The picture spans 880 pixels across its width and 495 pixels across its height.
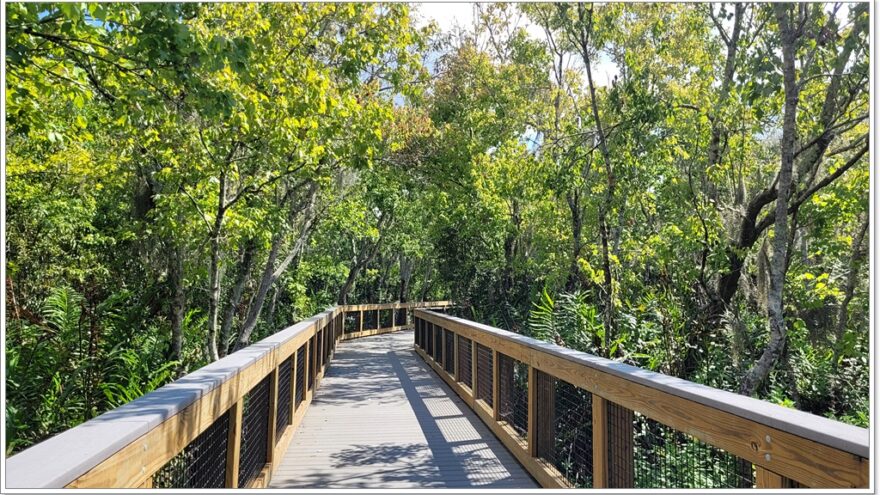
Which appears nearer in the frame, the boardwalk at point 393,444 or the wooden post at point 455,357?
the boardwalk at point 393,444

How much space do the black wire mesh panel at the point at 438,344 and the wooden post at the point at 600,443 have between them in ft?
19.1

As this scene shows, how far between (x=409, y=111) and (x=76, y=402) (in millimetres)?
7958

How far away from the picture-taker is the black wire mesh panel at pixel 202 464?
241 centimetres

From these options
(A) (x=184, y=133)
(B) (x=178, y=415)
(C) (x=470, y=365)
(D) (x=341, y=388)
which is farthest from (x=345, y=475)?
(A) (x=184, y=133)

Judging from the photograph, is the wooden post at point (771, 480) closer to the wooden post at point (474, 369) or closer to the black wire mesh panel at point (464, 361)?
the wooden post at point (474, 369)

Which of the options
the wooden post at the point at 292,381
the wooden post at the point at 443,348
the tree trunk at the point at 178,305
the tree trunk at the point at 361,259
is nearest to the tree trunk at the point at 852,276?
the wooden post at the point at 443,348

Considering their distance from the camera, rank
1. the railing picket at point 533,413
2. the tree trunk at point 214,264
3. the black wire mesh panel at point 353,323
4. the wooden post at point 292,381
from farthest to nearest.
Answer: the black wire mesh panel at point 353,323, the tree trunk at point 214,264, the wooden post at point 292,381, the railing picket at point 533,413

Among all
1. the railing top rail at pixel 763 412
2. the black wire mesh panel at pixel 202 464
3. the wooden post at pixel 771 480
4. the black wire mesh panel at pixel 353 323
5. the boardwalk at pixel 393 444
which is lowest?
the boardwalk at pixel 393 444

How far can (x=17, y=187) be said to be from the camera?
30.9ft

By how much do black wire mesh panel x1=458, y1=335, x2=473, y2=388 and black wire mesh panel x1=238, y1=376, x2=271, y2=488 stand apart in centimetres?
303

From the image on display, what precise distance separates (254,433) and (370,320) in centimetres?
1538

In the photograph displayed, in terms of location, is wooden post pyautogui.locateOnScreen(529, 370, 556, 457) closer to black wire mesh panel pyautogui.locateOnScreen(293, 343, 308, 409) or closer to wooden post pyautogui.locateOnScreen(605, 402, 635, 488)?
wooden post pyautogui.locateOnScreen(605, 402, 635, 488)

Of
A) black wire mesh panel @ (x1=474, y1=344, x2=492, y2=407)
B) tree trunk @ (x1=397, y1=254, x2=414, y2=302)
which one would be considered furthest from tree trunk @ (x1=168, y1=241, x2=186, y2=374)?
tree trunk @ (x1=397, y1=254, x2=414, y2=302)

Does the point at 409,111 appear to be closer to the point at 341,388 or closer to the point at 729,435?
the point at 341,388
